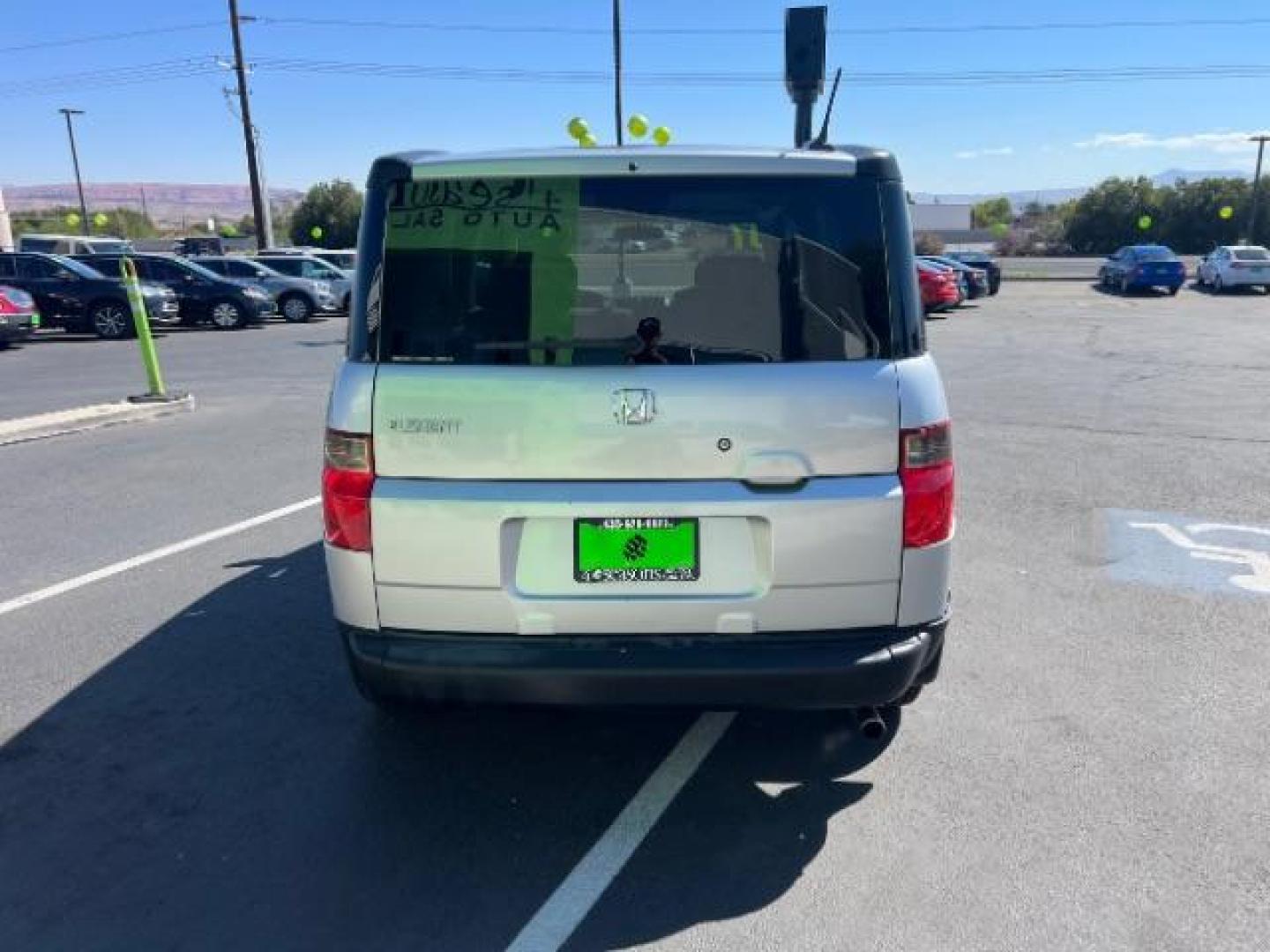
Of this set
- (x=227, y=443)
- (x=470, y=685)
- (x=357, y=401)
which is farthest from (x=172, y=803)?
(x=227, y=443)

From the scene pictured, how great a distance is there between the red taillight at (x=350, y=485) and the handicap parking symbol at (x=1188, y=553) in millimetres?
4256

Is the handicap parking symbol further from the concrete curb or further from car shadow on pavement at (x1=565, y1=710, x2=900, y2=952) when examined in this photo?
the concrete curb

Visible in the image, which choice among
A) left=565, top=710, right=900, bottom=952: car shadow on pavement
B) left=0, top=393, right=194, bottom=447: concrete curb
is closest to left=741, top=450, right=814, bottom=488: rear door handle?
left=565, top=710, right=900, bottom=952: car shadow on pavement

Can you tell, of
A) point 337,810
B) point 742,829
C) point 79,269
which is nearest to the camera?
point 742,829

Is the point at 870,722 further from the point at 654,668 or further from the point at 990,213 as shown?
the point at 990,213

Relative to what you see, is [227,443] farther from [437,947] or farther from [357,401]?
[437,947]

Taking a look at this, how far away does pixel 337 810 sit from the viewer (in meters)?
3.21

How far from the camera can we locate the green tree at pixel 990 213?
3939 inches

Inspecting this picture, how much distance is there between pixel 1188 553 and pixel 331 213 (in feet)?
214

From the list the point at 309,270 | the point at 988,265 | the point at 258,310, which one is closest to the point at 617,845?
the point at 258,310

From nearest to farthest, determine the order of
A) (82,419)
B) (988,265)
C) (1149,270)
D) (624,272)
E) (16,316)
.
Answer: (624,272) → (82,419) → (16,316) → (1149,270) → (988,265)

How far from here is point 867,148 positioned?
2994 mm

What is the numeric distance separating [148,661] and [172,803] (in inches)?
51.1

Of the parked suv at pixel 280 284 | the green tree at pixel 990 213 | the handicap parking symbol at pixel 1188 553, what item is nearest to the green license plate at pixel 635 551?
the handicap parking symbol at pixel 1188 553
